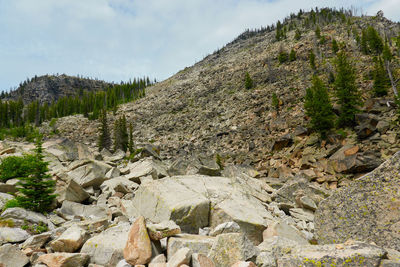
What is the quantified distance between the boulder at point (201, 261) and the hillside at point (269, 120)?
19.3m

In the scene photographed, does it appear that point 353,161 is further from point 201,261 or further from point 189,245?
point 201,261

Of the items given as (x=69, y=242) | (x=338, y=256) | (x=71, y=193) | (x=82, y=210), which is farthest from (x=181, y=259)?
(x=71, y=193)

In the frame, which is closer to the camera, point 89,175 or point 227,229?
point 227,229

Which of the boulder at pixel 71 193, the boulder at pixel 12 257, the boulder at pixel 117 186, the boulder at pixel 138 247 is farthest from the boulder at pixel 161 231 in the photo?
the boulder at pixel 117 186

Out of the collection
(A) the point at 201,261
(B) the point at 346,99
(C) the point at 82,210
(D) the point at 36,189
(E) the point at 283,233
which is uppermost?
(B) the point at 346,99

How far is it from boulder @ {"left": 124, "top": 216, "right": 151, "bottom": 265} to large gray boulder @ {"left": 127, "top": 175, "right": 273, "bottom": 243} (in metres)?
2.23

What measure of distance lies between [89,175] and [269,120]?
37.3m

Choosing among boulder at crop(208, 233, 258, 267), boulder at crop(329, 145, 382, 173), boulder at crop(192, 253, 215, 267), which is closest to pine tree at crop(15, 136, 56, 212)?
boulder at crop(192, 253, 215, 267)

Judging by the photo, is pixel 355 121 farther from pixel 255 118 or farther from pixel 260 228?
pixel 260 228

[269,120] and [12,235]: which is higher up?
[269,120]

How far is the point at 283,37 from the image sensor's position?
10894cm

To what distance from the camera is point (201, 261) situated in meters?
4.34

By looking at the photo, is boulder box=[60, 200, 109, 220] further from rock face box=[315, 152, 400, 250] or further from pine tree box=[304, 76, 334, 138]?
pine tree box=[304, 76, 334, 138]

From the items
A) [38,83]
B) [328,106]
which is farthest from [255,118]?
[38,83]
